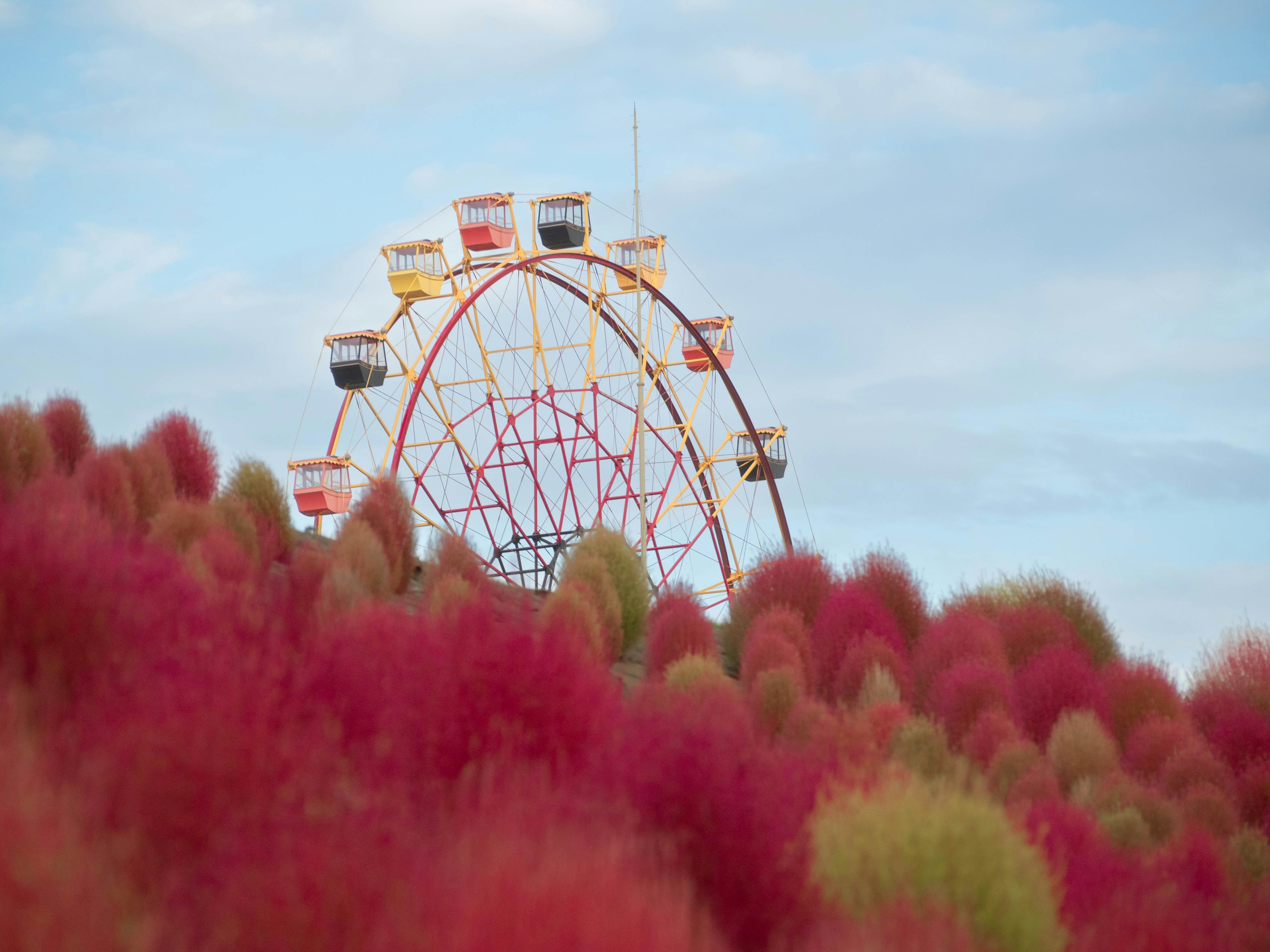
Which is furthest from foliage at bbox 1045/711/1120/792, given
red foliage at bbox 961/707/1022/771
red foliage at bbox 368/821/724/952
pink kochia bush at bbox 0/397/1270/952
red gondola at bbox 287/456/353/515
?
red gondola at bbox 287/456/353/515

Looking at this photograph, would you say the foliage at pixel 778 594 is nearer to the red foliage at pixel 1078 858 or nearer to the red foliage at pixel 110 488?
the red foliage at pixel 110 488

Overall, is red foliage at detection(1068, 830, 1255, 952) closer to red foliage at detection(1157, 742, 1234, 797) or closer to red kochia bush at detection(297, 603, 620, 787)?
red foliage at detection(1157, 742, 1234, 797)

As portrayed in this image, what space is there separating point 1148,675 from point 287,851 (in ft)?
27.7

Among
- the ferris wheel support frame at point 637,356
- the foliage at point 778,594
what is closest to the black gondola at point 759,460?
the ferris wheel support frame at point 637,356

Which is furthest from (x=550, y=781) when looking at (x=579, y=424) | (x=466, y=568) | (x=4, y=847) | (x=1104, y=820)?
(x=579, y=424)

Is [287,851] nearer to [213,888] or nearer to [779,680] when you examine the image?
[213,888]

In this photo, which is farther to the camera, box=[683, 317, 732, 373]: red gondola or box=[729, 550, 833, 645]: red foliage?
box=[683, 317, 732, 373]: red gondola

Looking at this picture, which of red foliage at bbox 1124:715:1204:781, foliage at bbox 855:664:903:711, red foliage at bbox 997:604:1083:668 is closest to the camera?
red foliage at bbox 1124:715:1204:781

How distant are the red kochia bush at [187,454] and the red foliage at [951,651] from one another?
6.15 m

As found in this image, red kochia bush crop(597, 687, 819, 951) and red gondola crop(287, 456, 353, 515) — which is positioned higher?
red gondola crop(287, 456, 353, 515)

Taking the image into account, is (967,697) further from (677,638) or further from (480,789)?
(480,789)

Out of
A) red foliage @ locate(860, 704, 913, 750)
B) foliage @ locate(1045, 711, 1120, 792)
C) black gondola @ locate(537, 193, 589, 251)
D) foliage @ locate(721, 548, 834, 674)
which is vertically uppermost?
black gondola @ locate(537, 193, 589, 251)

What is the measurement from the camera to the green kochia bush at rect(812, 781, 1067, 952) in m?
4.73

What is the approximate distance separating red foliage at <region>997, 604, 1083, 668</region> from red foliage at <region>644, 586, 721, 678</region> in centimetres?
261
